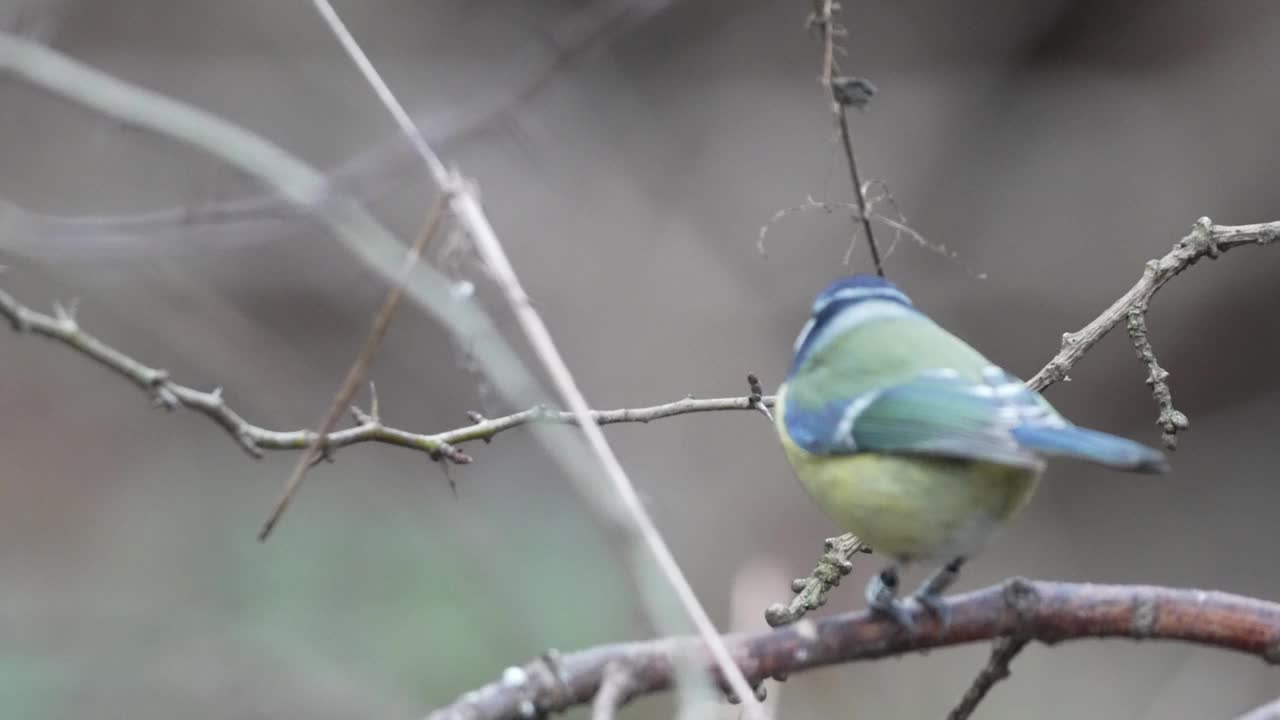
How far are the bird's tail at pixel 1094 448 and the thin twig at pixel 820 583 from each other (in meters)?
0.43

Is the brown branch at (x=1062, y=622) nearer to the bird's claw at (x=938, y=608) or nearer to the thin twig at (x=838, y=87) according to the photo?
the bird's claw at (x=938, y=608)

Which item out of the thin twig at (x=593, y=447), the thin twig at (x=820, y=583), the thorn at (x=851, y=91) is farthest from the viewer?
the thin twig at (x=820, y=583)

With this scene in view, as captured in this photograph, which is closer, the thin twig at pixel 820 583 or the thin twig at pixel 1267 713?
the thin twig at pixel 1267 713

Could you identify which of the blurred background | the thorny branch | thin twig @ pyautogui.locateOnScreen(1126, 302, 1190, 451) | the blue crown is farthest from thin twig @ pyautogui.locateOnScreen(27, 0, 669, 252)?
the blurred background

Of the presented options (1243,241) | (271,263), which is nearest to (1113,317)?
(1243,241)

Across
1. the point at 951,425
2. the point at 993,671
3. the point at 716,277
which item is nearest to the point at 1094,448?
the point at 951,425

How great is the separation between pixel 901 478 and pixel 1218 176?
4229mm

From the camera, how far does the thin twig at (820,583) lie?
202cm

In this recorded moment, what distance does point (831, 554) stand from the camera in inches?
83.8

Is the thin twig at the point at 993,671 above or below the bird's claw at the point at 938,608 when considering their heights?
below

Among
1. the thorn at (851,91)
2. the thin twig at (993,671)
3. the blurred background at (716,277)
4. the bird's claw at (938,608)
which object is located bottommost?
the thin twig at (993,671)

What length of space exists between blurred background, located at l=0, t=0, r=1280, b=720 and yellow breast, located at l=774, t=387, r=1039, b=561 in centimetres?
307

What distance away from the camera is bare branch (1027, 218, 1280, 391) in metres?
2.15

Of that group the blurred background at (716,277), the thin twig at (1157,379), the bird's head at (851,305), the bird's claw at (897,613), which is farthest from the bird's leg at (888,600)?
the blurred background at (716,277)
